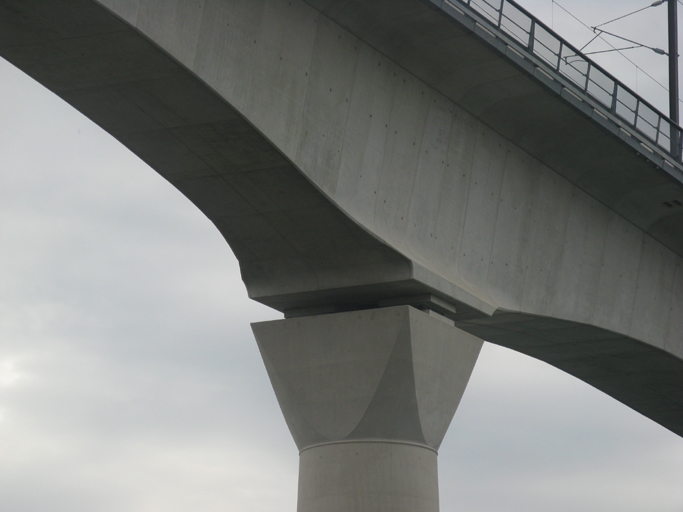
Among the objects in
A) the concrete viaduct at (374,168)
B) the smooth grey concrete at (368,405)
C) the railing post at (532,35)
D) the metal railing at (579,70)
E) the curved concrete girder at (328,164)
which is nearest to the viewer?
the curved concrete girder at (328,164)

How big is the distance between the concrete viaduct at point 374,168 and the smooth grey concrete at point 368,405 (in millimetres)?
37

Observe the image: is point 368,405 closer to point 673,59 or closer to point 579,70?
point 579,70

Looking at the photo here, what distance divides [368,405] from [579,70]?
7.68 m

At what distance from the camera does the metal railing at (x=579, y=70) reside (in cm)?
1864

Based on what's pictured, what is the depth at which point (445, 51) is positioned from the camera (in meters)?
18.2

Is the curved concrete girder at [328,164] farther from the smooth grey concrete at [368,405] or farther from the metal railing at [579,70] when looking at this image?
the metal railing at [579,70]

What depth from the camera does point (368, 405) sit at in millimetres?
18109

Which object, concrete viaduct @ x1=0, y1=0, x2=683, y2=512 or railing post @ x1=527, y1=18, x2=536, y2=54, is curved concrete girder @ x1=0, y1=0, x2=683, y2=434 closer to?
concrete viaduct @ x1=0, y1=0, x2=683, y2=512

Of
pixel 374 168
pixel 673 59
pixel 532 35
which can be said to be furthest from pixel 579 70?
pixel 673 59

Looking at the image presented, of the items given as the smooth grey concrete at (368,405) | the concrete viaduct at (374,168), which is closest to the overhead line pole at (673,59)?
the concrete viaduct at (374,168)

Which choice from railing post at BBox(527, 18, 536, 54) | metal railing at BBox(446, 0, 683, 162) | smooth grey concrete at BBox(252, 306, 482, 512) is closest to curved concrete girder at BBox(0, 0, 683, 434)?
smooth grey concrete at BBox(252, 306, 482, 512)

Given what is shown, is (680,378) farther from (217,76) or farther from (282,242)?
(217,76)

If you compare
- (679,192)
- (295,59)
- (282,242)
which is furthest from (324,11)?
(679,192)

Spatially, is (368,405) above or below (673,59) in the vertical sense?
below
